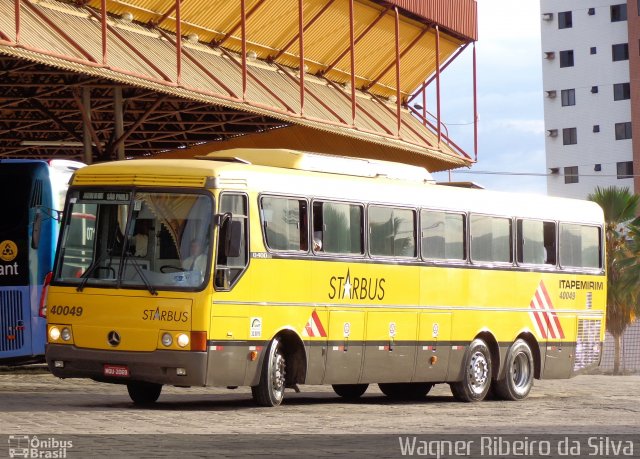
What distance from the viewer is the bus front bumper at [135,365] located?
17375 millimetres

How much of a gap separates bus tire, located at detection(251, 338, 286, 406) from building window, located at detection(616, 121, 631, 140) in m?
85.9

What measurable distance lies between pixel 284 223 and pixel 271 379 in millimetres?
1913

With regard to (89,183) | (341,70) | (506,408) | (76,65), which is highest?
(341,70)

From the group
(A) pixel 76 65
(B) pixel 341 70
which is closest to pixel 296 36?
(B) pixel 341 70

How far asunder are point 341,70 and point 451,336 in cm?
2083

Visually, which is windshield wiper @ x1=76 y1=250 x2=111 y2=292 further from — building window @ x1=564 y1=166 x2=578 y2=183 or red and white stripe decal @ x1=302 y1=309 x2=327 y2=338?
building window @ x1=564 y1=166 x2=578 y2=183

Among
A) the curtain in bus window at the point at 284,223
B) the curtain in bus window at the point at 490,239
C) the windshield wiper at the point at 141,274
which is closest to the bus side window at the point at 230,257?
the curtain in bus window at the point at 284,223

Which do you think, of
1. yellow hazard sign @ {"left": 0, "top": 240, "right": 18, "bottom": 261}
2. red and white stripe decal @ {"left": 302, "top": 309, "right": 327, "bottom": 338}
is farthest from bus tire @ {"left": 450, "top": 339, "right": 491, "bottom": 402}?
yellow hazard sign @ {"left": 0, "top": 240, "right": 18, "bottom": 261}

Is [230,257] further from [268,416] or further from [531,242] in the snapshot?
[531,242]

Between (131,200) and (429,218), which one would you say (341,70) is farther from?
(131,200)

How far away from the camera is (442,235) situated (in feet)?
72.4

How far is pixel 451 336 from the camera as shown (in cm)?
2225

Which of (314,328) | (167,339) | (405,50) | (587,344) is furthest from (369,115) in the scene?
(167,339)

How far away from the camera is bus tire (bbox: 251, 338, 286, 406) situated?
18.5m
